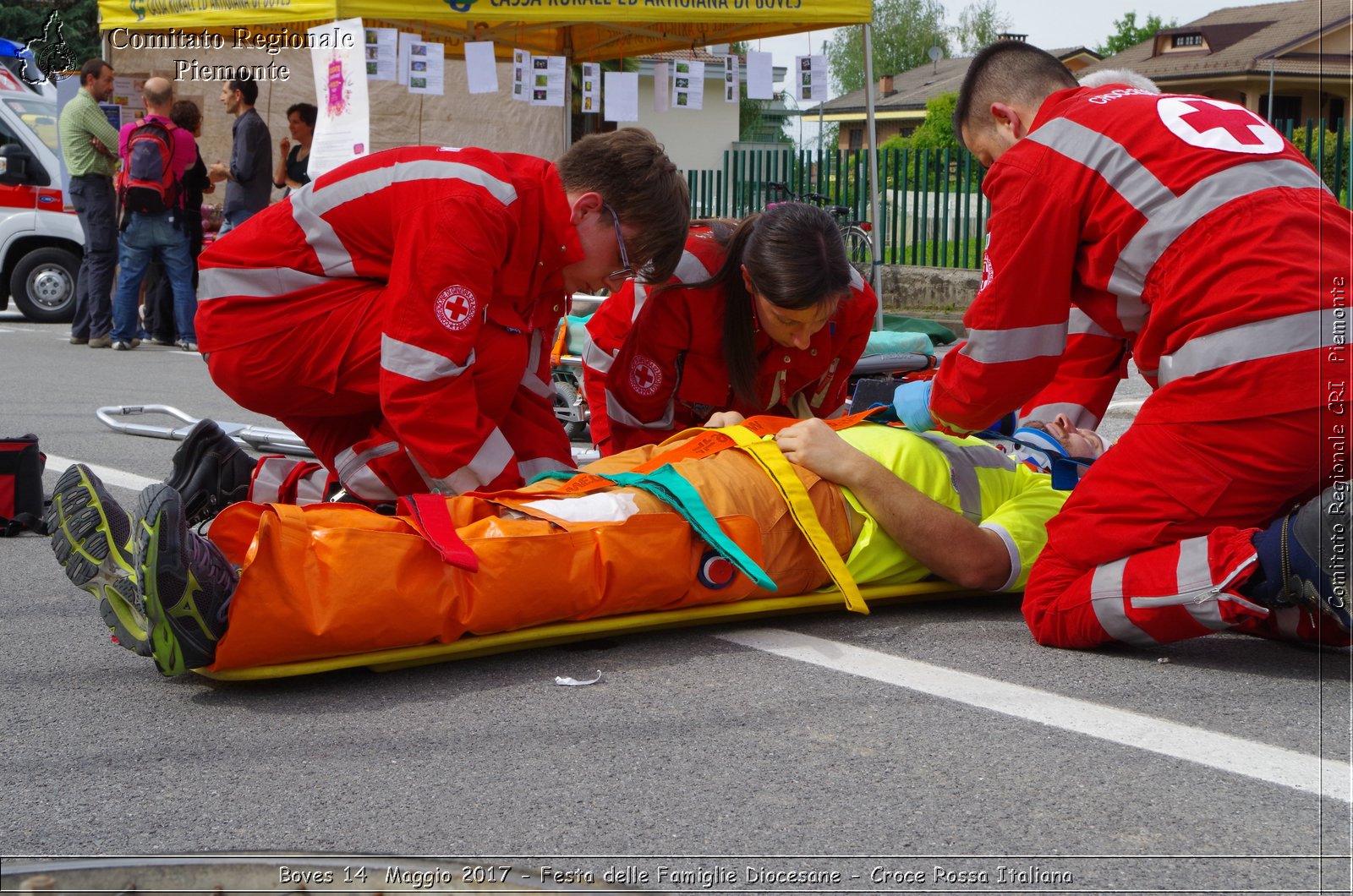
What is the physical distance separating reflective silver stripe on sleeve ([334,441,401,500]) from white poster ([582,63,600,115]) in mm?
7069

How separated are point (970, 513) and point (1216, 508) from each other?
0.70 metres

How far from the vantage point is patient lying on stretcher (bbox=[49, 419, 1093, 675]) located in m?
2.57

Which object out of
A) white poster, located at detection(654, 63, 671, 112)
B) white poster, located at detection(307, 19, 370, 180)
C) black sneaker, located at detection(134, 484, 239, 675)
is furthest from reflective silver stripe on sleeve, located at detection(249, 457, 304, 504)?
white poster, located at detection(654, 63, 671, 112)

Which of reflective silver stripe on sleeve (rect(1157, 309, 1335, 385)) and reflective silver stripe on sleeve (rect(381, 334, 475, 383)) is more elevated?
reflective silver stripe on sleeve (rect(1157, 309, 1335, 385))

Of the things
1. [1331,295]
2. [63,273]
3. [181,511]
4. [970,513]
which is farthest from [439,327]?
[63,273]

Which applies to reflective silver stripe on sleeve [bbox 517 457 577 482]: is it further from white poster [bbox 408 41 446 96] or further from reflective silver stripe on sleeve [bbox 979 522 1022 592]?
white poster [bbox 408 41 446 96]

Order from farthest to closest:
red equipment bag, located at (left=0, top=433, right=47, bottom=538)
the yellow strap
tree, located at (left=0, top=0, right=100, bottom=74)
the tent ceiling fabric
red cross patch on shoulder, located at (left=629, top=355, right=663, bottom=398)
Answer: tree, located at (left=0, top=0, right=100, bottom=74) → the tent ceiling fabric → red cross patch on shoulder, located at (left=629, top=355, right=663, bottom=398) → red equipment bag, located at (left=0, top=433, right=47, bottom=538) → the yellow strap

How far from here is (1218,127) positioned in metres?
2.88

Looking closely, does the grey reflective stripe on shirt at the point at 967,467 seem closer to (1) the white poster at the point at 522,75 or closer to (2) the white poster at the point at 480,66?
(2) the white poster at the point at 480,66

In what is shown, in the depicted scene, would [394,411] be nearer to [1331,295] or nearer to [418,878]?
[418,878]

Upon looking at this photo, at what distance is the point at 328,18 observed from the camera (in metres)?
8.15

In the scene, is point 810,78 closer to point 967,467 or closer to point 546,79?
point 546,79

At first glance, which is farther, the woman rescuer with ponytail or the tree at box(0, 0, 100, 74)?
the tree at box(0, 0, 100, 74)

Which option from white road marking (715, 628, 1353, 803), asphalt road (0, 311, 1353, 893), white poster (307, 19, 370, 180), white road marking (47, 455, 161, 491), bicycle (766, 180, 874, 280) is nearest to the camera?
asphalt road (0, 311, 1353, 893)
